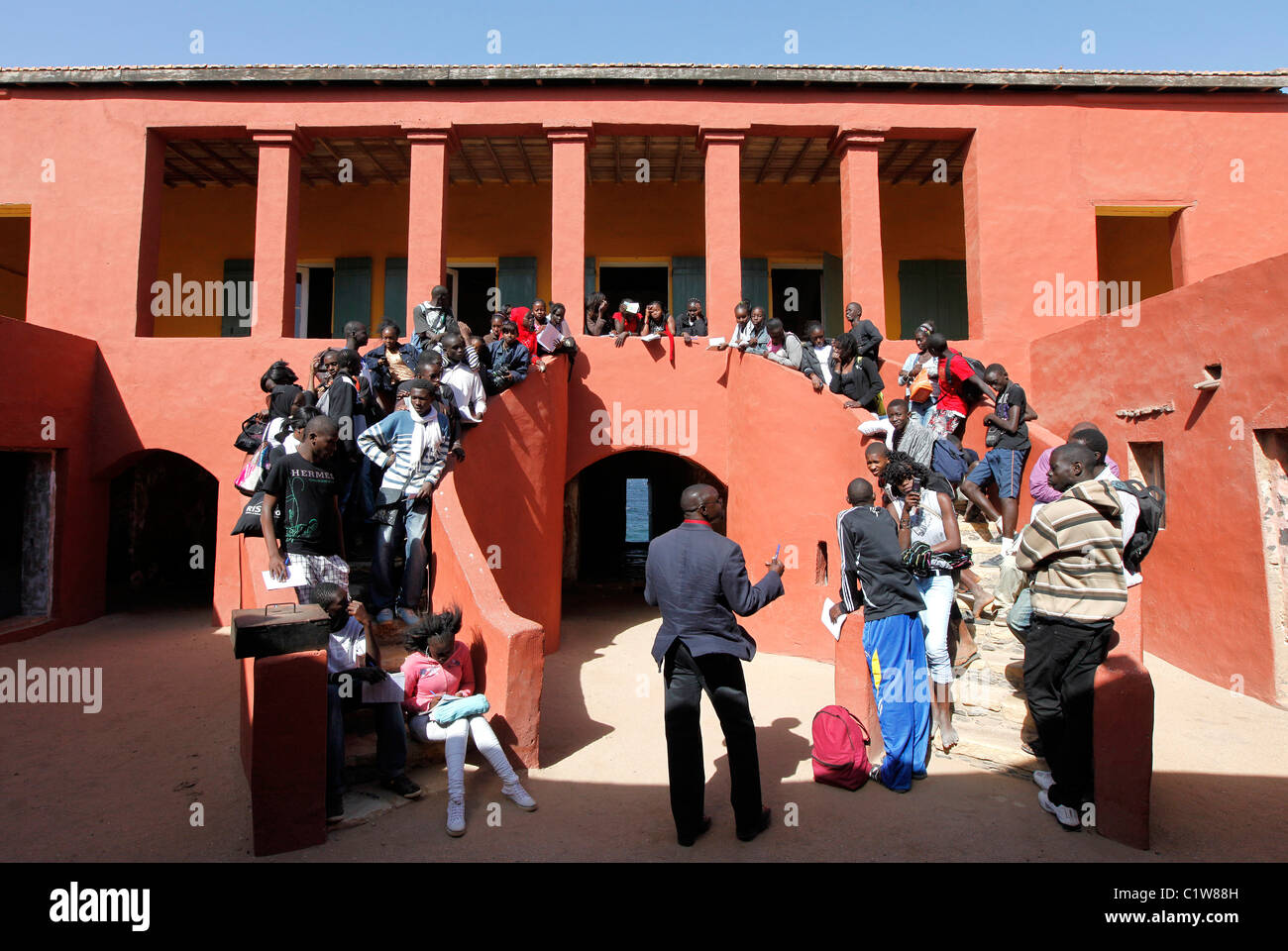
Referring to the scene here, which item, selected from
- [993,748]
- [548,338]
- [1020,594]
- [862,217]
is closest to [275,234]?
[548,338]

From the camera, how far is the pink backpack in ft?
15.9

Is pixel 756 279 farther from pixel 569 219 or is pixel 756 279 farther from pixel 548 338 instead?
pixel 548 338

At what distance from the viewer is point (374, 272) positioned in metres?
13.7

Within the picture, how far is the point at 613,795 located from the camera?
4852 mm

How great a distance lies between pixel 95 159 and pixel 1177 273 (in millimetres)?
15702

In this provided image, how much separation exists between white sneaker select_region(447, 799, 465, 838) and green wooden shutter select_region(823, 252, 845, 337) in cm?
1077

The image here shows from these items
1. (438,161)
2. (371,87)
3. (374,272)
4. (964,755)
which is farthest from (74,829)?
(374,272)

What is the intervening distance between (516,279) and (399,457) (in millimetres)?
8125

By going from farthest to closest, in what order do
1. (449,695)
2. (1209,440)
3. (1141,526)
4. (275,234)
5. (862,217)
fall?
1. (862,217)
2. (275,234)
3. (1209,440)
4. (449,695)
5. (1141,526)

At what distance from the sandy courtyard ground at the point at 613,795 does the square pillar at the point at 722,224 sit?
17.9 feet

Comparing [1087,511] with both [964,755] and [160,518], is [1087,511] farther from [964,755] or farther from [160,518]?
[160,518]

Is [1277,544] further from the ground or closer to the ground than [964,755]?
further from the ground

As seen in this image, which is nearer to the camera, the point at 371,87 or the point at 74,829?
the point at 74,829

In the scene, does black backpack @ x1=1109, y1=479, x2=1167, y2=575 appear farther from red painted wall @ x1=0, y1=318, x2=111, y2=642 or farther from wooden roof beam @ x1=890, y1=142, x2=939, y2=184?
red painted wall @ x1=0, y1=318, x2=111, y2=642
